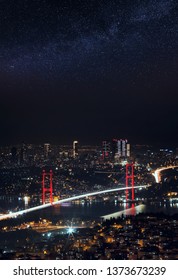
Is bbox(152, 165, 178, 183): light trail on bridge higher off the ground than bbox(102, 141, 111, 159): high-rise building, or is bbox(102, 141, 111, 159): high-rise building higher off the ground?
bbox(102, 141, 111, 159): high-rise building

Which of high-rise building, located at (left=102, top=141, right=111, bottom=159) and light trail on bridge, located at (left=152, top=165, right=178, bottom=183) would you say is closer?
high-rise building, located at (left=102, top=141, right=111, bottom=159)

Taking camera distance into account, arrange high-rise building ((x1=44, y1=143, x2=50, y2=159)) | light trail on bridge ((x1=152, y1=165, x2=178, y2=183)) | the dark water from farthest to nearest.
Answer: the dark water < light trail on bridge ((x1=152, y1=165, x2=178, y2=183)) < high-rise building ((x1=44, y1=143, x2=50, y2=159))

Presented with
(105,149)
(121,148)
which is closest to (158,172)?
(121,148)

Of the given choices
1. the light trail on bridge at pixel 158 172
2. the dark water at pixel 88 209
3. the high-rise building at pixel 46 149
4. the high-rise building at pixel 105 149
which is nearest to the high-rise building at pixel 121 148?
the high-rise building at pixel 105 149

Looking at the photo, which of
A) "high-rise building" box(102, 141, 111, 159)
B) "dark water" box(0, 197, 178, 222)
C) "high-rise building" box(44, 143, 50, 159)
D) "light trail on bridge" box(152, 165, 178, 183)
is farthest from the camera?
"dark water" box(0, 197, 178, 222)

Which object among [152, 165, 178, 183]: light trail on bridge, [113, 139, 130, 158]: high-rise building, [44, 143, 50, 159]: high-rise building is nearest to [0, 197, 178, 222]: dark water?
Result: [152, 165, 178, 183]: light trail on bridge

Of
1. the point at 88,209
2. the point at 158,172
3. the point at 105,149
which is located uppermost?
the point at 105,149

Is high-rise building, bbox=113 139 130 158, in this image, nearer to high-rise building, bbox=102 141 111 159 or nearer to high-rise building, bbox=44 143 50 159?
high-rise building, bbox=102 141 111 159

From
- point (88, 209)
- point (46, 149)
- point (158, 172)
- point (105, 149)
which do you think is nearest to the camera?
point (105, 149)

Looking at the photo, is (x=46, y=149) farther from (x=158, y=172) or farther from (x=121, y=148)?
(x=158, y=172)

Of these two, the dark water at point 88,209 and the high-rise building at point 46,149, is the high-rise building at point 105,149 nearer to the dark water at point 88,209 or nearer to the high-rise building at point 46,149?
the high-rise building at point 46,149

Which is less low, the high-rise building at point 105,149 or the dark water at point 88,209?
the high-rise building at point 105,149

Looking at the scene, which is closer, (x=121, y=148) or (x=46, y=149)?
(x=121, y=148)

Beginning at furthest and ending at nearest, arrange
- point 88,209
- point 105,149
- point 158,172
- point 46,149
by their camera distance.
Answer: point 88,209 < point 158,172 < point 46,149 < point 105,149
